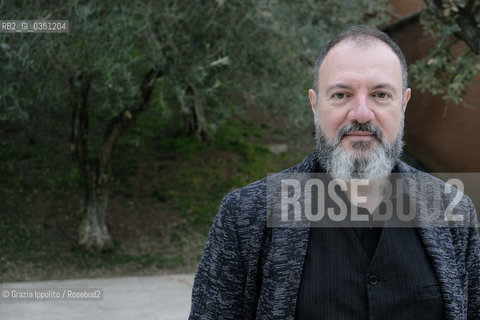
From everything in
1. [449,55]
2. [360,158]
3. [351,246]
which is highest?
[449,55]

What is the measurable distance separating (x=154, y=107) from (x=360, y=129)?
505 inches

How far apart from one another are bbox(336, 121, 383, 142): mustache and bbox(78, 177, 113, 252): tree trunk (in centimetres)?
850

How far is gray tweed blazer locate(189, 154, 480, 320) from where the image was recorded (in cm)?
173

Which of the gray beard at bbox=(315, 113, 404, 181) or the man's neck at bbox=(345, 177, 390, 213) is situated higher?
the gray beard at bbox=(315, 113, 404, 181)

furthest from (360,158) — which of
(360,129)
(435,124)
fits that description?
(435,124)

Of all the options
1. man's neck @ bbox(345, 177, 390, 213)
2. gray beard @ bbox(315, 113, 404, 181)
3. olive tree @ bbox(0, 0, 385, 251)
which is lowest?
man's neck @ bbox(345, 177, 390, 213)

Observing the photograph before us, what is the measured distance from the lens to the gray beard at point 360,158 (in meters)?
1.89

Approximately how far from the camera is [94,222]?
9.84 m

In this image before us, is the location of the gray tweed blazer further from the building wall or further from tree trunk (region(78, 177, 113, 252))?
the building wall

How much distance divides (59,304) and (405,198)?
20.0 feet

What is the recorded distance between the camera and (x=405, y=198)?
1964 mm

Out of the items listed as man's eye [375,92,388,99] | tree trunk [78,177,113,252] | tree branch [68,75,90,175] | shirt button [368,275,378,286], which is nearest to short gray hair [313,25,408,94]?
man's eye [375,92,388,99]

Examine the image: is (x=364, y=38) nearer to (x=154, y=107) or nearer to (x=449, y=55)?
(x=449, y=55)

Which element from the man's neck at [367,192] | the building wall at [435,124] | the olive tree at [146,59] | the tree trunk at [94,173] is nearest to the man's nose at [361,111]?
the man's neck at [367,192]
